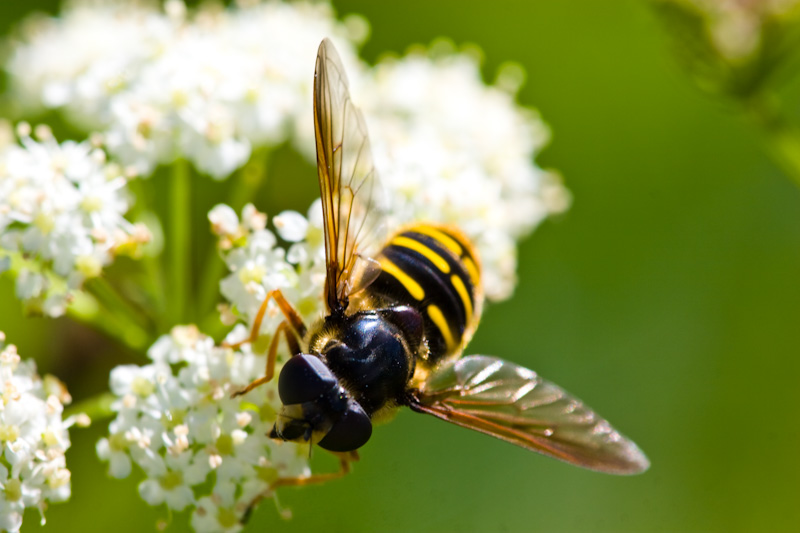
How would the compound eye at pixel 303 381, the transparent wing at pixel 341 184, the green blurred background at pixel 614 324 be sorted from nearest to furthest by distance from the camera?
the compound eye at pixel 303 381
the transparent wing at pixel 341 184
the green blurred background at pixel 614 324

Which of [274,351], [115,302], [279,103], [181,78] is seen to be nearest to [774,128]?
[279,103]

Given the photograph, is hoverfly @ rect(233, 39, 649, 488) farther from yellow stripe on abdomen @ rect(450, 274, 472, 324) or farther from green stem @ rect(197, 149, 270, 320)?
green stem @ rect(197, 149, 270, 320)

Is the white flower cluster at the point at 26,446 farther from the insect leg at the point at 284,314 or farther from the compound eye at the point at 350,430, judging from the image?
the compound eye at the point at 350,430

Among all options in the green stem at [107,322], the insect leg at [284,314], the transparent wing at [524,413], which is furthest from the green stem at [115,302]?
the transparent wing at [524,413]

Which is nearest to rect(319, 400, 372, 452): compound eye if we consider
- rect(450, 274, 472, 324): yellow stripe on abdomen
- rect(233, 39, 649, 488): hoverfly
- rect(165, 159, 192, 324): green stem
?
rect(233, 39, 649, 488): hoverfly

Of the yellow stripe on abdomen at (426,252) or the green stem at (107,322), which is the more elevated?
the yellow stripe on abdomen at (426,252)

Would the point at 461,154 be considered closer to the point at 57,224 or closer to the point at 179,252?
the point at 179,252

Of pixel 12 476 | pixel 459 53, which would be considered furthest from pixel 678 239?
pixel 12 476

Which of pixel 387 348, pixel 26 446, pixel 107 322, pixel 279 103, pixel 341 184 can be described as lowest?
pixel 26 446
